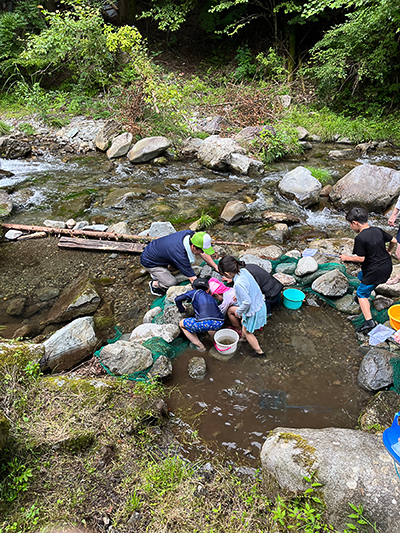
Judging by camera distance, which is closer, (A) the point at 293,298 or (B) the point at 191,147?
(A) the point at 293,298

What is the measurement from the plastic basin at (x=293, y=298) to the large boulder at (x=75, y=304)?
2.80 m

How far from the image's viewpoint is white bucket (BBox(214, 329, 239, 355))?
3.76 m

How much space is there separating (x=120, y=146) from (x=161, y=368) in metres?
8.07

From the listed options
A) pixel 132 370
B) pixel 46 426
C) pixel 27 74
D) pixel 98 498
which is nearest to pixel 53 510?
pixel 98 498

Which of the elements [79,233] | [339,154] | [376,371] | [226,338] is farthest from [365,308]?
[339,154]

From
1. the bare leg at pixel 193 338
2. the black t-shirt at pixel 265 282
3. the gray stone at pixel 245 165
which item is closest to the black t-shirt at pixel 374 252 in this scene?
the black t-shirt at pixel 265 282

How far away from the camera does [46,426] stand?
2695 millimetres

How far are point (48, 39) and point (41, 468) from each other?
12.9 metres

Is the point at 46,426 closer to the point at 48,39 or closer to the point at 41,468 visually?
the point at 41,468

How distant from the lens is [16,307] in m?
4.99

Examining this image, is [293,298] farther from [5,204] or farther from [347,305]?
[5,204]

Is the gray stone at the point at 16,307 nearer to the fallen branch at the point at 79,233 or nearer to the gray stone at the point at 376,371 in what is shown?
the fallen branch at the point at 79,233

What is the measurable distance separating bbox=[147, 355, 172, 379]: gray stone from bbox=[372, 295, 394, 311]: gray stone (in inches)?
109

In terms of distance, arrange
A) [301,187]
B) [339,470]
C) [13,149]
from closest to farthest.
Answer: [339,470], [301,187], [13,149]
